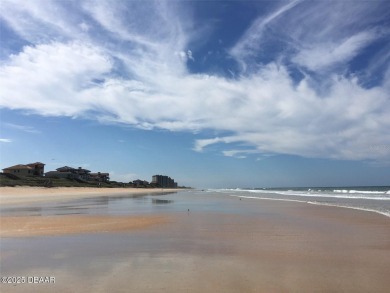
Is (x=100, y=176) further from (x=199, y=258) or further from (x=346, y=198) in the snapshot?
(x=199, y=258)

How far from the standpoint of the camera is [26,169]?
90.6m

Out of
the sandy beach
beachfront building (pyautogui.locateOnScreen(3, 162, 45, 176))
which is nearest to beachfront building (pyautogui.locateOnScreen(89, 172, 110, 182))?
beachfront building (pyautogui.locateOnScreen(3, 162, 45, 176))

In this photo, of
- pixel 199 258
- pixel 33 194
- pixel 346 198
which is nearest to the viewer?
pixel 199 258

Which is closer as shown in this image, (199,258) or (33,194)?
(199,258)

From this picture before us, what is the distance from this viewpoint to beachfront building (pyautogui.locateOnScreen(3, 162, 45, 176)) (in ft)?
291

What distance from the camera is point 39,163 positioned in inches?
3932

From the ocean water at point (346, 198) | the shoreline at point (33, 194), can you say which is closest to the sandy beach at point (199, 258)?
the ocean water at point (346, 198)

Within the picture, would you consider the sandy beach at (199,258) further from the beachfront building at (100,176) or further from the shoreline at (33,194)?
the beachfront building at (100,176)

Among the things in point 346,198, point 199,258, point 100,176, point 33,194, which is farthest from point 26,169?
point 199,258

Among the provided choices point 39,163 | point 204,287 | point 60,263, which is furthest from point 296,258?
point 39,163

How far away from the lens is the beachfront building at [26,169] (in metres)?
88.6

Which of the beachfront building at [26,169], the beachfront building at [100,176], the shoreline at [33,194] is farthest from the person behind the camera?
the beachfront building at [100,176]

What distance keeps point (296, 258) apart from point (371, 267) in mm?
1611

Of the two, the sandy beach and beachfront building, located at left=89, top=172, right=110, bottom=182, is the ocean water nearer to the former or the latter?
the sandy beach
